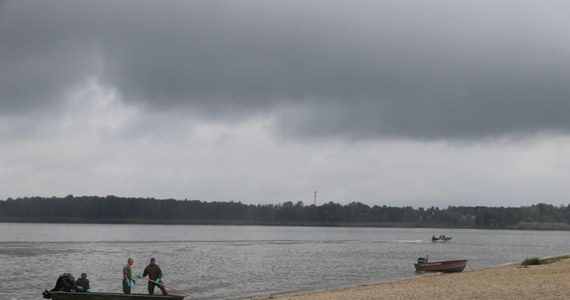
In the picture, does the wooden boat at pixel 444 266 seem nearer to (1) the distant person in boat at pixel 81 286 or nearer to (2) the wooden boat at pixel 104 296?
(2) the wooden boat at pixel 104 296

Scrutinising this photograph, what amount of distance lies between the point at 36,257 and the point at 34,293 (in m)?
34.5

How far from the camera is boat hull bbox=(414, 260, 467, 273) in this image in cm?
5869

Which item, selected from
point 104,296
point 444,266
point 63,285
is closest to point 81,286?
point 63,285

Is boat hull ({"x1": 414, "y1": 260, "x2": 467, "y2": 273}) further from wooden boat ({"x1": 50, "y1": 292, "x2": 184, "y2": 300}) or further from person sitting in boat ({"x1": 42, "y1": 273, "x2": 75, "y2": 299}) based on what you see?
person sitting in boat ({"x1": 42, "y1": 273, "x2": 75, "y2": 299})

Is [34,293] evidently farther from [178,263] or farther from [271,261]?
[271,261]

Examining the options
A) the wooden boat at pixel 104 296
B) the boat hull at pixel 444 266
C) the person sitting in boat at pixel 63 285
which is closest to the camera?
the wooden boat at pixel 104 296

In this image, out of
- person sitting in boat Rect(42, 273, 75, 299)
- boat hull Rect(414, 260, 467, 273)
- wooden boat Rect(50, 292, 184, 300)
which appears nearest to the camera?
wooden boat Rect(50, 292, 184, 300)

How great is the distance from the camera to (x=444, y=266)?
2327 inches

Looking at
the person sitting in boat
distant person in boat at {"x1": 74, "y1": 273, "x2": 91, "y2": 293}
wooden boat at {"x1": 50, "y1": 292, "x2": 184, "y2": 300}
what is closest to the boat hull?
wooden boat at {"x1": 50, "y1": 292, "x2": 184, "y2": 300}

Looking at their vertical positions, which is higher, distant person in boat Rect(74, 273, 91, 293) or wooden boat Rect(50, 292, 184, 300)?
distant person in boat Rect(74, 273, 91, 293)

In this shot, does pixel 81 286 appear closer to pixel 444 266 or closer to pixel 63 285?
pixel 63 285

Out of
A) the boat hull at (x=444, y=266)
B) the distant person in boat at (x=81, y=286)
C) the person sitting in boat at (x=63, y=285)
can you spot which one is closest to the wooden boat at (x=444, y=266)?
the boat hull at (x=444, y=266)

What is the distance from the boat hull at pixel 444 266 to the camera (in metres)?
58.7

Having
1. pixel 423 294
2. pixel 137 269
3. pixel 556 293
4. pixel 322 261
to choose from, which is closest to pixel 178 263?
pixel 137 269
